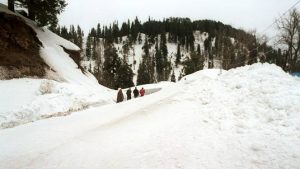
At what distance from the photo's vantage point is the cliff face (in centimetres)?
2042

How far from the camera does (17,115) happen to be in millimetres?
15055

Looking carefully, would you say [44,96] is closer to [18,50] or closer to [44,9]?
[18,50]

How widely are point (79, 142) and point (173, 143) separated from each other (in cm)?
356

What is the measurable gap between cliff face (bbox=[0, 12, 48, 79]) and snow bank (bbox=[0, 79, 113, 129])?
4.74 feet

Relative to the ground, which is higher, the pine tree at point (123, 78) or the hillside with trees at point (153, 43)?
the hillside with trees at point (153, 43)

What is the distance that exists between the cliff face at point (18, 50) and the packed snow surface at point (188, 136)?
9644 millimetres

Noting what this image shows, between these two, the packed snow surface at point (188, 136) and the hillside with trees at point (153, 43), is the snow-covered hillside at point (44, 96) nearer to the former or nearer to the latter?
the packed snow surface at point (188, 136)

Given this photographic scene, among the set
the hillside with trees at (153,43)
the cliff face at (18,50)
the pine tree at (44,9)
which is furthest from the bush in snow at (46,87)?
the hillside with trees at (153,43)

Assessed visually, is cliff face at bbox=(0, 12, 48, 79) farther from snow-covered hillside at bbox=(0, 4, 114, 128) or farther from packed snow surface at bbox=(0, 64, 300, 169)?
packed snow surface at bbox=(0, 64, 300, 169)

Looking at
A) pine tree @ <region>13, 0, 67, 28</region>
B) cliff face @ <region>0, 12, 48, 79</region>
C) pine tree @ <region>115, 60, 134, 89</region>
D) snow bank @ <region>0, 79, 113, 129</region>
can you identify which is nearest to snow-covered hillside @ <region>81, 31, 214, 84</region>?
pine tree @ <region>115, 60, 134, 89</region>

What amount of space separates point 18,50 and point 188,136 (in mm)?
19955

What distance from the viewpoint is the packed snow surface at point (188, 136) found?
22.3ft

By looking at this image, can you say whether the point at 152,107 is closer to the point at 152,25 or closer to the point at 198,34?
the point at 152,25

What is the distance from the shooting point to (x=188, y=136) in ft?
27.8
